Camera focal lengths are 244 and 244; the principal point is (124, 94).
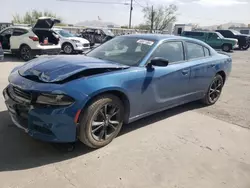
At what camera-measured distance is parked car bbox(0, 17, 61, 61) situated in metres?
10.4

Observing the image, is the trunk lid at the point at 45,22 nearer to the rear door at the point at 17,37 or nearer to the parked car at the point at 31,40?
the parked car at the point at 31,40

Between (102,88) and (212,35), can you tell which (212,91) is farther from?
(212,35)

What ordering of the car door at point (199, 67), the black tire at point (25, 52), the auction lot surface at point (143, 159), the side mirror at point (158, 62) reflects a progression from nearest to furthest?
the auction lot surface at point (143, 159) < the side mirror at point (158, 62) < the car door at point (199, 67) < the black tire at point (25, 52)

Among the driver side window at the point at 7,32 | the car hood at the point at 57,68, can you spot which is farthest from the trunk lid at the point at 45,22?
the car hood at the point at 57,68

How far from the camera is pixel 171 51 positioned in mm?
4195

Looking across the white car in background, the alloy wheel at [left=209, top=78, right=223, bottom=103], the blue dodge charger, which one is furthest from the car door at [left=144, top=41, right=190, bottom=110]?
the white car in background

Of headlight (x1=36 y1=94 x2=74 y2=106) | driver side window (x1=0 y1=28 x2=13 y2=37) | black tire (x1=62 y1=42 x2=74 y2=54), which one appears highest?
driver side window (x1=0 y1=28 x2=13 y2=37)

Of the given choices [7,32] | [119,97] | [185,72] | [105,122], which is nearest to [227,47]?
[7,32]

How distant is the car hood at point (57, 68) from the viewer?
2955 millimetres

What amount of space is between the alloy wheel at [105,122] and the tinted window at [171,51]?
3.86 feet

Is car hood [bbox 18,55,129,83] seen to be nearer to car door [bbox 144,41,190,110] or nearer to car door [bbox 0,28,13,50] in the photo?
car door [bbox 144,41,190,110]

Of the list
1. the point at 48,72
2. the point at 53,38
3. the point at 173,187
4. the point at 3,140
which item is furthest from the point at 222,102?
the point at 53,38

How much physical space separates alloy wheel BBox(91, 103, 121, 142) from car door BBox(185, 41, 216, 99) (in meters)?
1.78

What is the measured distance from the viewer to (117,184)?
259 centimetres
